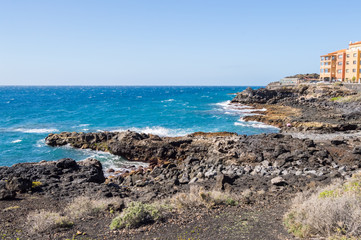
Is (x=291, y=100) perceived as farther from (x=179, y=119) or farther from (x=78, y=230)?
(x=78, y=230)

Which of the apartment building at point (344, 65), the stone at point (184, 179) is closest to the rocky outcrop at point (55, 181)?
the stone at point (184, 179)

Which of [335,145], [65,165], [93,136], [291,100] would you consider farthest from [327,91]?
[65,165]

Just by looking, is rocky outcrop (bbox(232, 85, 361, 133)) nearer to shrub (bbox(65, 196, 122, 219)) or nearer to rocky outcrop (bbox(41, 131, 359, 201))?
rocky outcrop (bbox(41, 131, 359, 201))

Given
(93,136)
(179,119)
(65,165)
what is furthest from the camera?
(179,119)

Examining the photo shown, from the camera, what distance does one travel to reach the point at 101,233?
9.21m

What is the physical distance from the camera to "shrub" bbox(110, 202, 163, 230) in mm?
9500

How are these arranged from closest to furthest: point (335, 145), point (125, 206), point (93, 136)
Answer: point (125, 206), point (335, 145), point (93, 136)

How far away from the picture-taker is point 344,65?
253 ft

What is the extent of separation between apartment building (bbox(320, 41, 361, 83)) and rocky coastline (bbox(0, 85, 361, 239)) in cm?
4240

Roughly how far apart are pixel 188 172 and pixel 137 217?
10903 millimetres

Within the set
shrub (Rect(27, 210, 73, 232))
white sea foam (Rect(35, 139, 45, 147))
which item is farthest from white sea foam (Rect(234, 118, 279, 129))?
shrub (Rect(27, 210, 73, 232))

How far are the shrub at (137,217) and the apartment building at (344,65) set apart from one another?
232ft

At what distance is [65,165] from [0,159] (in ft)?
42.9

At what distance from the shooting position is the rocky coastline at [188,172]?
12297 mm
